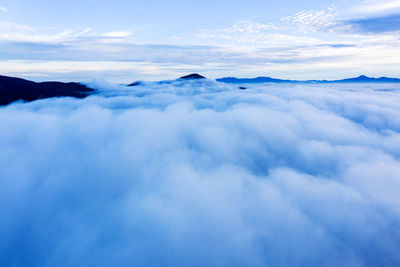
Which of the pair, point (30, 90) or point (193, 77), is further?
point (193, 77)

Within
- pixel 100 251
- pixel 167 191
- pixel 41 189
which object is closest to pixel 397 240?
pixel 167 191

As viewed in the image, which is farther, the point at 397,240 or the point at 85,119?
the point at 85,119

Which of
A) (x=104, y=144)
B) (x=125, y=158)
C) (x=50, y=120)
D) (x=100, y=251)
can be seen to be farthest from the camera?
(x=50, y=120)

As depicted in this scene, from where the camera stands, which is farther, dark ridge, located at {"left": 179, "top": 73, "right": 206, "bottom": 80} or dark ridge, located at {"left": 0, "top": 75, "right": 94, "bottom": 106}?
dark ridge, located at {"left": 179, "top": 73, "right": 206, "bottom": 80}

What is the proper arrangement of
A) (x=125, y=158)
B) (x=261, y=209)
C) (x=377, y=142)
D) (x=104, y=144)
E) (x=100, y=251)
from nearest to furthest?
(x=100, y=251) < (x=261, y=209) < (x=125, y=158) < (x=104, y=144) < (x=377, y=142)

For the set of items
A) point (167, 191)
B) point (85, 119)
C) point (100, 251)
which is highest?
point (85, 119)

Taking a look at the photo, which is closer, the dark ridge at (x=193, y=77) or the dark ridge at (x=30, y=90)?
the dark ridge at (x=30, y=90)

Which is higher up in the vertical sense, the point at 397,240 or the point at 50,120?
the point at 50,120

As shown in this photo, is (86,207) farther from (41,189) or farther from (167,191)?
(167,191)
